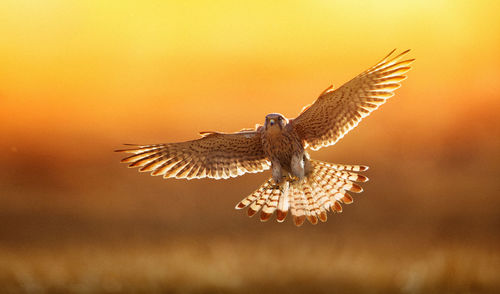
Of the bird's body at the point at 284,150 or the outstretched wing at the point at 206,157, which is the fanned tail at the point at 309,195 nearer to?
the bird's body at the point at 284,150

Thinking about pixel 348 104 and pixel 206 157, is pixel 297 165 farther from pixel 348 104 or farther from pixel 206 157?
pixel 206 157

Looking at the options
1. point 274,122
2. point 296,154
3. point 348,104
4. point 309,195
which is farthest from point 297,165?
point 348,104

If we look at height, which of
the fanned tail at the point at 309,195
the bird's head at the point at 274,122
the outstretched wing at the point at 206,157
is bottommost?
the fanned tail at the point at 309,195

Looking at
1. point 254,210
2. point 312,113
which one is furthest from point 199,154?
point 312,113

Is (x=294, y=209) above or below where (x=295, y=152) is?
below

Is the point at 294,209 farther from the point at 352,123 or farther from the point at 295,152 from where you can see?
the point at 352,123

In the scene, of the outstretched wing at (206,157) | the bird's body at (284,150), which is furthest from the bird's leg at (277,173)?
the outstretched wing at (206,157)
